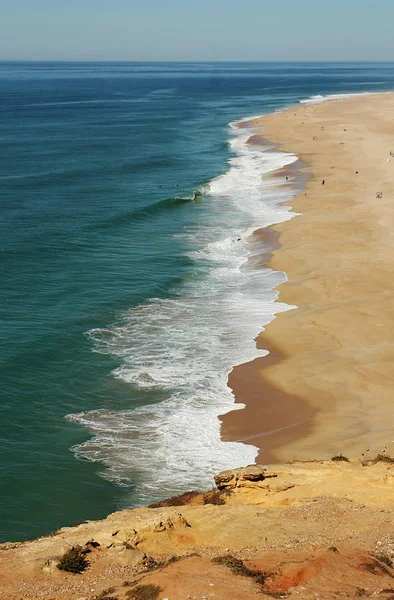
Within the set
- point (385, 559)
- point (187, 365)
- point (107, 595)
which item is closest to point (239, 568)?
point (107, 595)

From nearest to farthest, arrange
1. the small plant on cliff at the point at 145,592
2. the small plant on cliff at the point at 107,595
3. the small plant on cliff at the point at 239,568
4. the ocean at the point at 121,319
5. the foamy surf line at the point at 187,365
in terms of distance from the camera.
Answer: the small plant on cliff at the point at 145,592, the small plant on cliff at the point at 107,595, the small plant on cliff at the point at 239,568, the ocean at the point at 121,319, the foamy surf line at the point at 187,365

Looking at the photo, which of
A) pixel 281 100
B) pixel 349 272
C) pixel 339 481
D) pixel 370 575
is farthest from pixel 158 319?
pixel 281 100

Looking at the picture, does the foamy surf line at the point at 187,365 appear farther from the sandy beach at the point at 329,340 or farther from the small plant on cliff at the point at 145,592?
the small plant on cliff at the point at 145,592

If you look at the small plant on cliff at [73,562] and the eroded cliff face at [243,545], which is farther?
the small plant on cliff at [73,562]

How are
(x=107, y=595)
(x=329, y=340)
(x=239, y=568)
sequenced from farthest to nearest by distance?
(x=329, y=340)
(x=239, y=568)
(x=107, y=595)

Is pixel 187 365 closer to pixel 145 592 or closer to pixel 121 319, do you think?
pixel 121 319

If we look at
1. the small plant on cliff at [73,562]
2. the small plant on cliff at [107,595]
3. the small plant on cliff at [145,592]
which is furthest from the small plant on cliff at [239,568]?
the small plant on cliff at [73,562]
